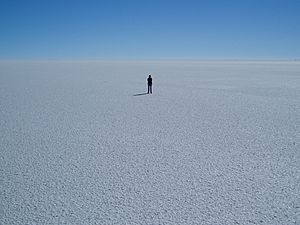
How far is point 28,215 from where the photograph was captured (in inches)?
134

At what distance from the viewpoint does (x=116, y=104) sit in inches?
467

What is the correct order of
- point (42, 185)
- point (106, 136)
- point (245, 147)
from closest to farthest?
point (42, 185) → point (245, 147) → point (106, 136)

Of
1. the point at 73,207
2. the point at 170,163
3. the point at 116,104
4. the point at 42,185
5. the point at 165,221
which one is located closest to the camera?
the point at 165,221

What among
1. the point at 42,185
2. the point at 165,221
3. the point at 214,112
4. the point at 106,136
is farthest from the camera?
the point at 214,112

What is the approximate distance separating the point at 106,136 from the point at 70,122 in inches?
81.2

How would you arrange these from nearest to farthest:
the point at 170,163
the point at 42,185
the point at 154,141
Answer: the point at 42,185 → the point at 170,163 → the point at 154,141

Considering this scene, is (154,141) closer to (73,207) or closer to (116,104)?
(73,207)

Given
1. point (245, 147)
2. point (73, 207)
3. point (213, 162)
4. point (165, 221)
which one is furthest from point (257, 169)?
point (73, 207)

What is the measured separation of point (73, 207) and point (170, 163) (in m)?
2.05

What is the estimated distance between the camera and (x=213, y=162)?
16.7 feet

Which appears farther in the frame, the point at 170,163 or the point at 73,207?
the point at 170,163

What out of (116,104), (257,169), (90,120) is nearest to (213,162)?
(257,169)

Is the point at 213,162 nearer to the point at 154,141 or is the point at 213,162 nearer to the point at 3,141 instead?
the point at 154,141

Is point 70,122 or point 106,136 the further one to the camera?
point 70,122
